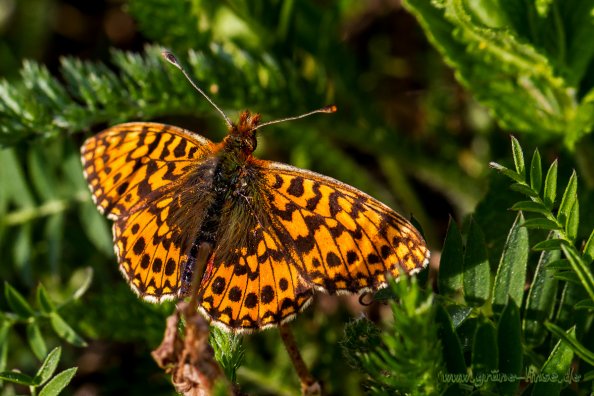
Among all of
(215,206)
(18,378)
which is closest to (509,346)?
(215,206)

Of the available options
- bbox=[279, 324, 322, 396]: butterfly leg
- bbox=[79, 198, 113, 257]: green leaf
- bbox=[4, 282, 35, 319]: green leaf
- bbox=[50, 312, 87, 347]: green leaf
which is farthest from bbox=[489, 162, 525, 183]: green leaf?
bbox=[79, 198, 113, 257]: green leaf

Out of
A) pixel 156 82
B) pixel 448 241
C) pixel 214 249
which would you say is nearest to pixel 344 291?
pixel 448 241

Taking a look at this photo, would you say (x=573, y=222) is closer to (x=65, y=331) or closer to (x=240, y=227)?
(x=240, y=227)

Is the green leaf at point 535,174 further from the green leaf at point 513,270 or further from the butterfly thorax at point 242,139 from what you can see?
the butterfly thorax at point 242,139

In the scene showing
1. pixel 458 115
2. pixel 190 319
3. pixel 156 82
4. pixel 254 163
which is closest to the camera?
pixel 190 319

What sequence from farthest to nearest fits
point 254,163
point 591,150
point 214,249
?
point 591,150 < point 254,163 < point 214,249

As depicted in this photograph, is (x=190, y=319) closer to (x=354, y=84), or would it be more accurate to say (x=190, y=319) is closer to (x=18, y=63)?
(x=354, y=84)

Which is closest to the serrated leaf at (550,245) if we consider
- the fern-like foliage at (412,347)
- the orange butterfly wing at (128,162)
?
the fern-like foliage at (412,347)
